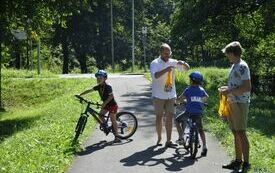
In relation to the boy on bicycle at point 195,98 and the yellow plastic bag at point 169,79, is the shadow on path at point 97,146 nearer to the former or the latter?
the yellow plastic bag at point 169,79

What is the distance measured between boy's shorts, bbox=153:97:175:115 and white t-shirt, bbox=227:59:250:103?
7.90ft

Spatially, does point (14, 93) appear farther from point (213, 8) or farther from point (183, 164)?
point (183, 164)

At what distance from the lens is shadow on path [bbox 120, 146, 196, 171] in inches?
379

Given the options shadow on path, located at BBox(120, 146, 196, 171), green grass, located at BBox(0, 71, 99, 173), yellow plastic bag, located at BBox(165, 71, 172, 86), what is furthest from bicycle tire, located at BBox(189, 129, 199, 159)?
green grass, located at BBox(0, 71, 99, 173)

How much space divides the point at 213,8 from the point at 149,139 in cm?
1663

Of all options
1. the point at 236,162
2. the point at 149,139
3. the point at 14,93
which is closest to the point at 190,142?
the point at 236,162

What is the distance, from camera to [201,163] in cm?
973

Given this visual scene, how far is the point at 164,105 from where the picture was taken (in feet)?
37.1

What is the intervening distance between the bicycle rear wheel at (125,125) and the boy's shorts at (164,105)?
1.36 m

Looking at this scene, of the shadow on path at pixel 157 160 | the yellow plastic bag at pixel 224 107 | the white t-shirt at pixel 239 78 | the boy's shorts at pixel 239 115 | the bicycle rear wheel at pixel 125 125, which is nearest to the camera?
the white t-shirt at pixel 239 78

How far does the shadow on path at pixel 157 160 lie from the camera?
9.62m

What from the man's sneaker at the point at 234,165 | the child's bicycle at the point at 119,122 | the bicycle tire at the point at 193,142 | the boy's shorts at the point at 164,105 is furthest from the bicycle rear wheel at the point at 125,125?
the man's sneaker at the point at 234,165

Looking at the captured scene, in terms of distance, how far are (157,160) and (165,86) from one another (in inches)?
70.4

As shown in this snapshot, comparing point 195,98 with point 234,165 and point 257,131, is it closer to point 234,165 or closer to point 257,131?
point 234,165
